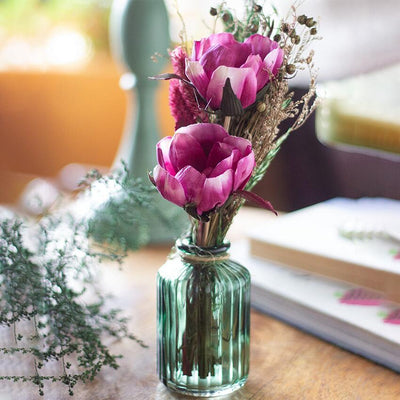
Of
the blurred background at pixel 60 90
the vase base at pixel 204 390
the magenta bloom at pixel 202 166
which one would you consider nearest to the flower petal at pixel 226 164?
the magenta bloom at pixel 202 166

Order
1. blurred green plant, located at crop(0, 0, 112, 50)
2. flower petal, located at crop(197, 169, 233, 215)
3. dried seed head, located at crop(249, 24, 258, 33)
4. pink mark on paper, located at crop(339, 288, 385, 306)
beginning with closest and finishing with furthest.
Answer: flower petal, located at crop(197, 169, 233, 215) < dried seed head, located at crop(249, 24, 258, 33) < pink mark on paper, located at crop(339, 288, 385, 306) < blurred green plant, located at crop(0, 0, 112, 50)

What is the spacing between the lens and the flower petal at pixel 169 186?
472 mm

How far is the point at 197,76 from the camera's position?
48cm

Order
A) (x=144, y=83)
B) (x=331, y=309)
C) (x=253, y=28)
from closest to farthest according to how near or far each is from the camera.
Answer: (x=253, y=28), (x=331, y=309), (x=144, y=83)

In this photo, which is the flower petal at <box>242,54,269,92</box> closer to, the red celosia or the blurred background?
the red celosia

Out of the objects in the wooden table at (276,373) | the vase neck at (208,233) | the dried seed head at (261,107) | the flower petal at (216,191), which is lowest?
the wooden table at (276,373)

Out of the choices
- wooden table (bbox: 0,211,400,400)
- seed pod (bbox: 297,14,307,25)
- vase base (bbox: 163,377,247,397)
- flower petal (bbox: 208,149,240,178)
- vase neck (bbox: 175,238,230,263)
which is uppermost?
seed pod (bbox: 297,14,307,25)

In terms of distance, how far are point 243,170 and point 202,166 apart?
0.04 m

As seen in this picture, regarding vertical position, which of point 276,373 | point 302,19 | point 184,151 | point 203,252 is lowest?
point 276,373

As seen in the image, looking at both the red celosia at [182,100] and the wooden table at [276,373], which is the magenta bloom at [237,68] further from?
the wooden table at [276,373]

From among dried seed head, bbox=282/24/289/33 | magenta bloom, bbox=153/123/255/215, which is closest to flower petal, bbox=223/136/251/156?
magenta bloom, bbox=153/123/255/215

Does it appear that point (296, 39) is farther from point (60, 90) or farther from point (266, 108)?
point (60, 90)

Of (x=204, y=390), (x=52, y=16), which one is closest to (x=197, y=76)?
(x=204, y=390)

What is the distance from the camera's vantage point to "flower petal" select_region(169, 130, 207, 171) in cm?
48
